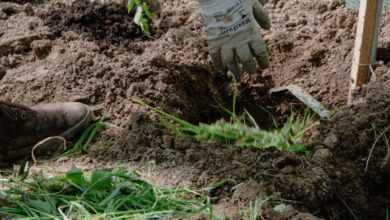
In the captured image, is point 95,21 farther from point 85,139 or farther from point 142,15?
point 85,139

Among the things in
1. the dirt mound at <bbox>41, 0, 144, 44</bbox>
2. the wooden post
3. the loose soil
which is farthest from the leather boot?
the wooden post

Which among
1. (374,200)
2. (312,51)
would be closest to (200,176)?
(374,200)

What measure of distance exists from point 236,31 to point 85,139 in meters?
0.77

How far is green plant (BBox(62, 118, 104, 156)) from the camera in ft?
7.73

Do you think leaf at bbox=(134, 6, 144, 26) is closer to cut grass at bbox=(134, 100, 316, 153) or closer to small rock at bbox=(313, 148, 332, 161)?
cut grass at bbox=(134, 100, 316, 153)

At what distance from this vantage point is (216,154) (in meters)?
2.19

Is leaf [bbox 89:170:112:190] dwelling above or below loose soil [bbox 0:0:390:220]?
below

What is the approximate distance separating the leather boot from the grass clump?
0.28 metres

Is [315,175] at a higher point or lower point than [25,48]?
lower

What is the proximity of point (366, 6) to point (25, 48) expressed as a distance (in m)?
1.54

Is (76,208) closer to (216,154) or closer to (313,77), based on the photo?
(216,154)

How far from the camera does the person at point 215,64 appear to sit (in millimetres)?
2346

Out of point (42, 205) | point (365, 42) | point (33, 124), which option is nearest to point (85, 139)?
point (33, 124)

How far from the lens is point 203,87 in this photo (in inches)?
112
